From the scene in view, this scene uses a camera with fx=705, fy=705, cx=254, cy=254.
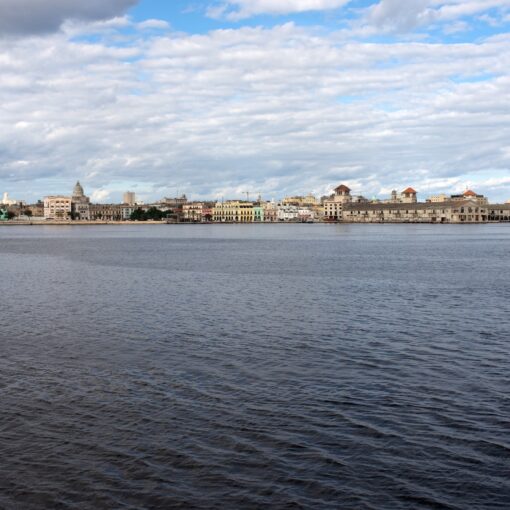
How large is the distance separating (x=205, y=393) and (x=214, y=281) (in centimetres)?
2293

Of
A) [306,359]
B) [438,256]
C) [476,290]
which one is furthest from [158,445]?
[438,256]

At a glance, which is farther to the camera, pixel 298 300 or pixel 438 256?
pixel 438 256

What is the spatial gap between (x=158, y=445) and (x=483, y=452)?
4.95 m

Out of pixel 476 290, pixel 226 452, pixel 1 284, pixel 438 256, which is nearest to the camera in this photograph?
pixel 226 452

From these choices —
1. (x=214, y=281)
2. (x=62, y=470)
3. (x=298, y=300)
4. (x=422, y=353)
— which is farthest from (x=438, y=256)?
(x=62, y=470)

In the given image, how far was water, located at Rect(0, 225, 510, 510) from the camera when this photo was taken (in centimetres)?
951

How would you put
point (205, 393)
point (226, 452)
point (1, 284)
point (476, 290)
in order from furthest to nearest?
1. point (1, 284)
2. point (476, 290)
3. point (205, 393)
4. point (226, 452)

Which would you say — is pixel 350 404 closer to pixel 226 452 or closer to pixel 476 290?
pixel 226 452

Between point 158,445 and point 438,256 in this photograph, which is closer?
point 158,445

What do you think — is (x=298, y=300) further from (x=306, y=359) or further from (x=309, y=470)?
(x=309, y=470)

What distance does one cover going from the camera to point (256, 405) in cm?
1300

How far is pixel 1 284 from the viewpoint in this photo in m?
35.2

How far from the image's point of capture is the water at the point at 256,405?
31.2ft

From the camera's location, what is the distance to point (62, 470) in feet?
33.2
